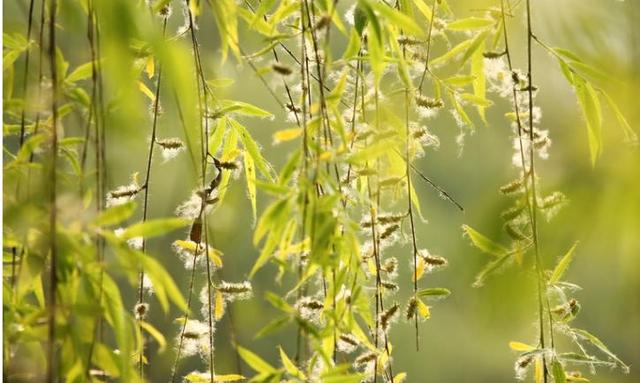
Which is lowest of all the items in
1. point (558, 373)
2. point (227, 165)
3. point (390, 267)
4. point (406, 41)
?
point (558, 373)

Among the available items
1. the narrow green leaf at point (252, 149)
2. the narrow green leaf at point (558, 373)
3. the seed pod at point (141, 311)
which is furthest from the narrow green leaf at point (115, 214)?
the narrow green leaf at point (558, 373)

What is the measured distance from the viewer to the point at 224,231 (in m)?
1.05

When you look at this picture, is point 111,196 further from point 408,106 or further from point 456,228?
point 456,228

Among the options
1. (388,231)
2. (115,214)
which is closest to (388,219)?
(388,231)

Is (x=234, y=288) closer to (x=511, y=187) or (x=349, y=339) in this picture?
(x=349, y=339)

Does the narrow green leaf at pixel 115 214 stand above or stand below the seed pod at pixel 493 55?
below

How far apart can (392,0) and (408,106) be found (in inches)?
7.2

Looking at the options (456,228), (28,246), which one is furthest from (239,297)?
(456,228)

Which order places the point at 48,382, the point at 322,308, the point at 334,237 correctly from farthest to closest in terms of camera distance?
the point at 322,308 → the point at 334,237 → the point at 48,382

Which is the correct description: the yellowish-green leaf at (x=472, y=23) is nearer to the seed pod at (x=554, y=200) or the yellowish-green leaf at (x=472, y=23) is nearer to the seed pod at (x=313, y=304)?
the seed pod at (x=554, y=200)

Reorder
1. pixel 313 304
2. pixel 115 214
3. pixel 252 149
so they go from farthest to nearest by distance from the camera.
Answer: pixel 252 149 < pixel 313 304 < pixel 115 214

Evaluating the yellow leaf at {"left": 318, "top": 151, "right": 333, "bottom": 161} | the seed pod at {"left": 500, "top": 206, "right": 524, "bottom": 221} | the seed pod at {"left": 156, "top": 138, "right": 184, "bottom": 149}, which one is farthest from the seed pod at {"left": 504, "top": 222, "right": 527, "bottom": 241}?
the seed pod at {"left": 156, "top": 138, "right": 184, "bottom": 149}

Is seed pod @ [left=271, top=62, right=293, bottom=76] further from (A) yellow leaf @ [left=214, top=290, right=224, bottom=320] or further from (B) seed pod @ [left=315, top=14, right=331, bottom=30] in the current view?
(A) yellow leaf @ [left=214, top=290, right=224, bottom=320]

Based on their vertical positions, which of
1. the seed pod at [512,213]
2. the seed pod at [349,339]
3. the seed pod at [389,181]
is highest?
the seed pod at [389,181]
